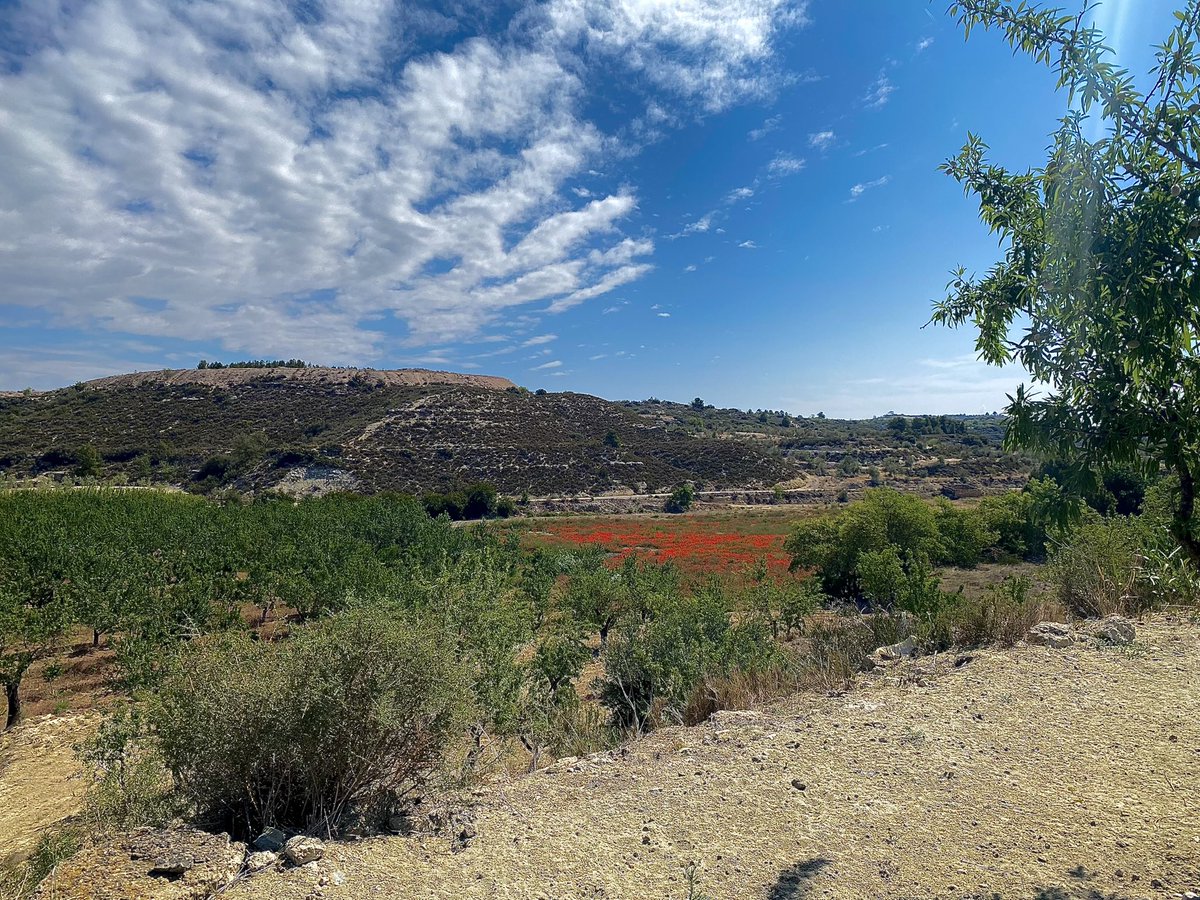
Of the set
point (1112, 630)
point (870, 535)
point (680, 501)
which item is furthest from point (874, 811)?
point (680, 501)

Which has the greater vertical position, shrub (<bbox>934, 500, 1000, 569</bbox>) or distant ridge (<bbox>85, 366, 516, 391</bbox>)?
distant ridge (<bbox>85, 366, 516, 391</bbox>)

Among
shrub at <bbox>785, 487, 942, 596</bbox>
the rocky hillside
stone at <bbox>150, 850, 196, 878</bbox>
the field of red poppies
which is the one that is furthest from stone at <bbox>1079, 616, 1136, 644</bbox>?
the rocky hillside

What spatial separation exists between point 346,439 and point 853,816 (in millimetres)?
75823

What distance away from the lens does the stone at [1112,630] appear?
23.4 ft

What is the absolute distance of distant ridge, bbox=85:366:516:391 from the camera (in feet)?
299

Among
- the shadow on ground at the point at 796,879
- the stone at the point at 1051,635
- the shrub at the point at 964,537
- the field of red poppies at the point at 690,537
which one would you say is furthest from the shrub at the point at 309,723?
the shrub at the point at 964,537

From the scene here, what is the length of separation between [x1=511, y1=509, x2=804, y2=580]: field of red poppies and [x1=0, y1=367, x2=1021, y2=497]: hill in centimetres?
1367

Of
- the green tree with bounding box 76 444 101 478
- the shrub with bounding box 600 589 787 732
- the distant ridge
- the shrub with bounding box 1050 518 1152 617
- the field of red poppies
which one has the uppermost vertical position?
the distant ridge

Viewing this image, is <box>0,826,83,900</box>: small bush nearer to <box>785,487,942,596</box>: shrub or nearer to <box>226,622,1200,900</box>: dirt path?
<box>226,622,1200,900</box>: dirt path

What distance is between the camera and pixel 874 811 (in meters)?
4.32

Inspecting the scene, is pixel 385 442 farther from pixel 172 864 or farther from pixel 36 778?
pixel 172 864

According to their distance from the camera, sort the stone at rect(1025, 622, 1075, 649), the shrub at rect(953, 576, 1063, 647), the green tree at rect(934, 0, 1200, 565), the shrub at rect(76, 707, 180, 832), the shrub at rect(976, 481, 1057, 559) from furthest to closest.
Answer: the shrub at rect(976, 481, 1057, 559)
the shrub at rect(953, 576, 1063, 647)
the stone at rect(1025, 622, 1075, 649)
the shrub at rect(76, 707, 180, 832)
the green tree at rect(934, 0, 1200, 565)

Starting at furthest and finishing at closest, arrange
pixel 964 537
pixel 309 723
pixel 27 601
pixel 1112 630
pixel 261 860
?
pixel 964 537 → pixel 27 601 → pixel 1112 630 → pixel 309 723 → pixel 261 860

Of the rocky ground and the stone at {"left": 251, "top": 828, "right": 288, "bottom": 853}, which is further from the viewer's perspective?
the stone at {"left": 251, "top": 828, "right": 288, "bottom": 853}
